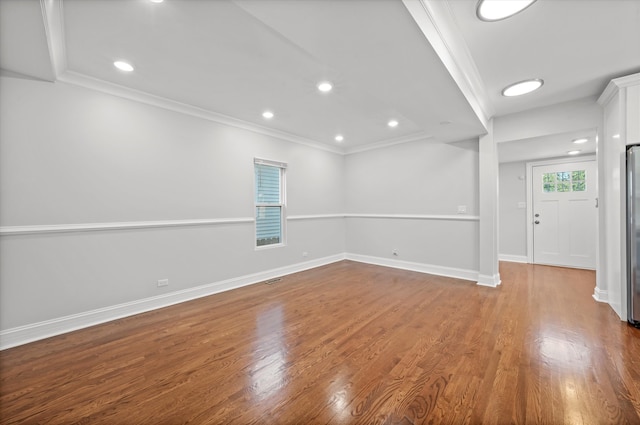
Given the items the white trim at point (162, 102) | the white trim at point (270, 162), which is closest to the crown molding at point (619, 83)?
the white trim at point (162, 102)

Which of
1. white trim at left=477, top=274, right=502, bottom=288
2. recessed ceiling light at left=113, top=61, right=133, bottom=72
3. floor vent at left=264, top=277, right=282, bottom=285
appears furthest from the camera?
floor vent at left=264, top=277, right=282, bottom=285

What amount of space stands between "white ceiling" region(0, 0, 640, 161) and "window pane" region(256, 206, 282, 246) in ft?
6.07

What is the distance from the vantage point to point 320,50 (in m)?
1.82

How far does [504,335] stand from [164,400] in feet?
9.54

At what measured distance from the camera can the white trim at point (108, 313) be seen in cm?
231

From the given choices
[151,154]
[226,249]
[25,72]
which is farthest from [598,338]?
[25,72]

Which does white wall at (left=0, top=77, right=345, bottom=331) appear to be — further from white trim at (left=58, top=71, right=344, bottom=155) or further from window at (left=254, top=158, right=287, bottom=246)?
window at (left=254, top=158, right=287, bottom=246)

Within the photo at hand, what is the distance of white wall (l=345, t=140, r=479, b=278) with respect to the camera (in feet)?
14.3

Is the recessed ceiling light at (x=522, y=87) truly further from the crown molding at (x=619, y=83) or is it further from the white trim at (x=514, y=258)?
the white trim at (x=514, y=258)

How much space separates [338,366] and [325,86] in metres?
2.81

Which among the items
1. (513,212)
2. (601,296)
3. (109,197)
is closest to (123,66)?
(109,197)

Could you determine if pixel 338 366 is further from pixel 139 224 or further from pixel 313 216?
pixel 313 216

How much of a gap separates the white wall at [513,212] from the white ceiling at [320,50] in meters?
2.83

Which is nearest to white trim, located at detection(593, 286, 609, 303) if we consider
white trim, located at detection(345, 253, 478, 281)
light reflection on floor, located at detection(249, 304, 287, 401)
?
white trim, located at detection(345, 253, 478, 281)
